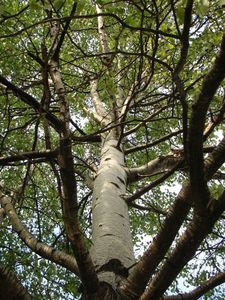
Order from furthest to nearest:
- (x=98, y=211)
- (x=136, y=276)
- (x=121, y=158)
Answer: (x=121, y=158), (x=98, y=211), (x=136, y=276)

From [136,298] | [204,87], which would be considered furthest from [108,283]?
[204,87]

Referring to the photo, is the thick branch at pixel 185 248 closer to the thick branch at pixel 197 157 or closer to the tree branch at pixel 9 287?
the thick branch at pixel 197 157

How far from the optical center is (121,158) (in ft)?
13.6

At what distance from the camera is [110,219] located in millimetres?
2682

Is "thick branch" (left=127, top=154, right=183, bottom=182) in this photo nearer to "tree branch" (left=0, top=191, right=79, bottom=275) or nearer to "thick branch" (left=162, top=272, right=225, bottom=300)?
"tree branch" (left=0, top=191, right=79, bottom=275)

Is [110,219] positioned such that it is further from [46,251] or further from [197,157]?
[197,157]

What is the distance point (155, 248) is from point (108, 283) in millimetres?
429

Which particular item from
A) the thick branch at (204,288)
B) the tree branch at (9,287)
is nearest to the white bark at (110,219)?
the thick branch at (204,288)

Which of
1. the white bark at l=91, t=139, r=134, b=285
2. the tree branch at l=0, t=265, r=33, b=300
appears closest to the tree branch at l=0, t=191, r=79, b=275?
the white bark at l=91, t=139, r=134, b=285

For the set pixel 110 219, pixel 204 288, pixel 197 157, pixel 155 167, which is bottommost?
pixel 204 288

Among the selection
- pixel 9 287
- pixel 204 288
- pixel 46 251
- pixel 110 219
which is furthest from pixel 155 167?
pixel 9 287

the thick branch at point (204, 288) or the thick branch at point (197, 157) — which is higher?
the thick branch at point (197, 157)

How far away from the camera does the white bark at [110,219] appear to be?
2263 millimetres

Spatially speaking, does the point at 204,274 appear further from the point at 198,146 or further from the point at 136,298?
the point at 198,146
